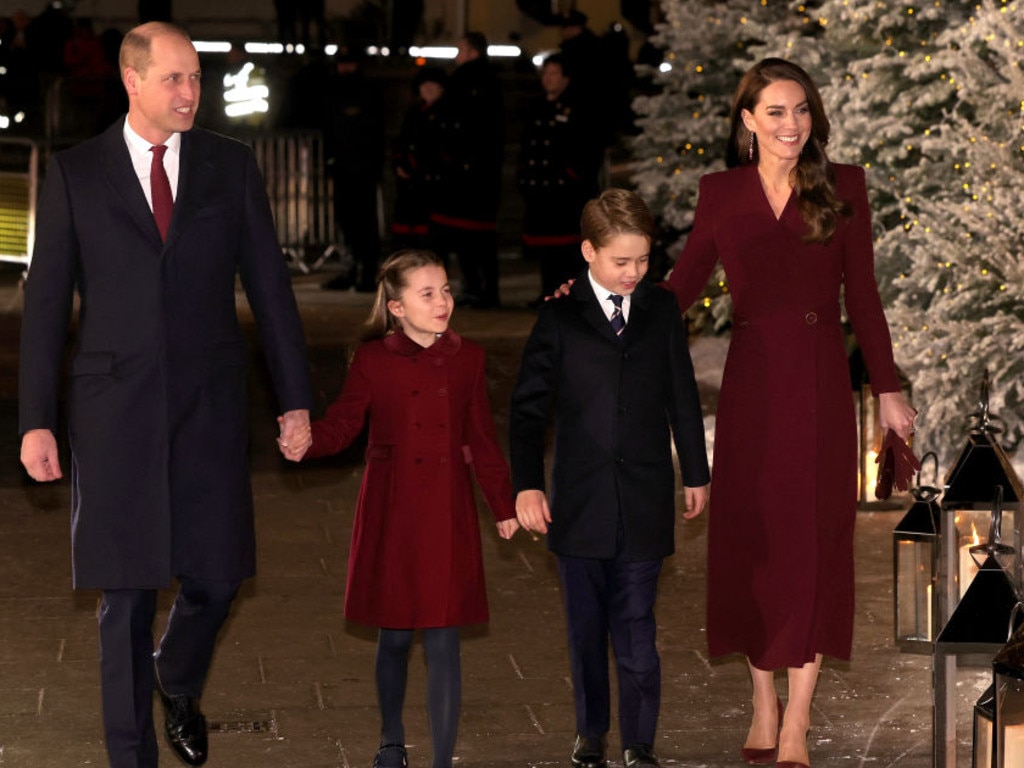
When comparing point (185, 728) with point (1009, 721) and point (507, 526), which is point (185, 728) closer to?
point (507, 526)

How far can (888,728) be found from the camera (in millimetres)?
6906

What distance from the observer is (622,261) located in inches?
243

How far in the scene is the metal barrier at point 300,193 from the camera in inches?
830

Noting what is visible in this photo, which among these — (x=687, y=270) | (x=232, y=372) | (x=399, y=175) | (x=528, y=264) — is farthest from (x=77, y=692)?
(x=528, y=264)

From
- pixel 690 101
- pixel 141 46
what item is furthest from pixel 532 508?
pixel 690 101

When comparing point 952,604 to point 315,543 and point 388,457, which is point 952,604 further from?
point 315,543

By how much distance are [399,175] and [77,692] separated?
11299 millimetres

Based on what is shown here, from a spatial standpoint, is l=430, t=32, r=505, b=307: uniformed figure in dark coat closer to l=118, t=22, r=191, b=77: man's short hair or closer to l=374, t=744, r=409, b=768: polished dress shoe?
l=118, t=22, r=191, b=77: man's short hair

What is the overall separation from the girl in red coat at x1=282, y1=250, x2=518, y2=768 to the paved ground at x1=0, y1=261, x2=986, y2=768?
19.7 inches

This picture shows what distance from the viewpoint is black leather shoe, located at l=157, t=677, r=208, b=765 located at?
6418 mm

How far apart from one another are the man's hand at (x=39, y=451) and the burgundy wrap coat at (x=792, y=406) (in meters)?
2.00

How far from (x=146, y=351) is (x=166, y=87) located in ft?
2.38

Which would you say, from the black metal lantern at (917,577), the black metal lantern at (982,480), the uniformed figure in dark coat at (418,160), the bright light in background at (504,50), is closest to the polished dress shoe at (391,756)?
the black metal lantern at (917,577)

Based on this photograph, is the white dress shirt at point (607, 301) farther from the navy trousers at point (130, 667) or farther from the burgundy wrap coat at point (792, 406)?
the navy trousers at point (130, 667)
